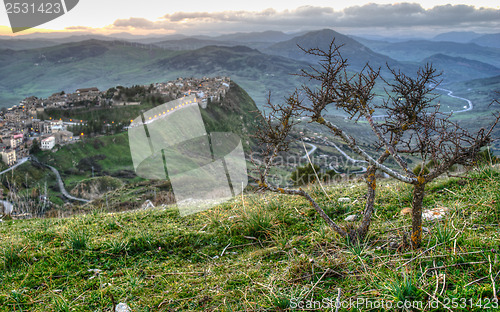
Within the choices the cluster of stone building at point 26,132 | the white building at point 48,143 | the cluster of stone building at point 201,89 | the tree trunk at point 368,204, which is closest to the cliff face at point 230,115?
the cluster of stone building at point 201,89

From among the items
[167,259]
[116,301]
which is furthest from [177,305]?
[167,259]

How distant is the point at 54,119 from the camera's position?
138500 millimetres

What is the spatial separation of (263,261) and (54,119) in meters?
159

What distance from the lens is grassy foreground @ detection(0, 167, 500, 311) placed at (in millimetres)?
2934

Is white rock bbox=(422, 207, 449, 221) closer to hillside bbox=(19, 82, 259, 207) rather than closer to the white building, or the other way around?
hillside bbox=(19, 82, 259, 207)

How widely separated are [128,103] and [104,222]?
15912 centimetres

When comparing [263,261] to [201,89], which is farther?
[201,89]

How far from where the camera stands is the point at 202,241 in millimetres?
5133

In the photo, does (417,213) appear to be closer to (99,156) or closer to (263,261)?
(263,261)

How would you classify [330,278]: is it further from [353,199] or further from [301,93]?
[353,199]

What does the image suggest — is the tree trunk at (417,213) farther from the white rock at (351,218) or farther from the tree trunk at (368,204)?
the white rock at (351,218)

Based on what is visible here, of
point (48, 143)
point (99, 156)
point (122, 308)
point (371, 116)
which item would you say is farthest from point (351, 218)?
point (48, 143)

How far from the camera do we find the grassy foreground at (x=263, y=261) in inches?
115

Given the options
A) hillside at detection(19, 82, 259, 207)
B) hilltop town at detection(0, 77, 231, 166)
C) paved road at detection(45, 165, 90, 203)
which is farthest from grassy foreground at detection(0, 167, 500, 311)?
hilltop town at detection(0, 77, 231, 166)
